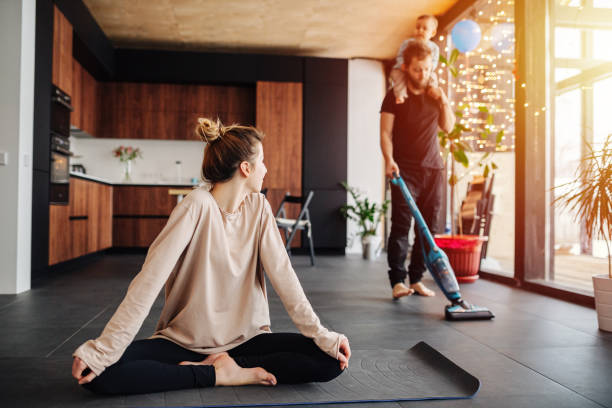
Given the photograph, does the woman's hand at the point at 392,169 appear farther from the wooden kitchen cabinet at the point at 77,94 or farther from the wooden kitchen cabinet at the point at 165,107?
the wooden kitchen cabinet at the point at 165,107

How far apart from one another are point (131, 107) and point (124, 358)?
607 centimetres

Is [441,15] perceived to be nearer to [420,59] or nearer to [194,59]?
[420,59]

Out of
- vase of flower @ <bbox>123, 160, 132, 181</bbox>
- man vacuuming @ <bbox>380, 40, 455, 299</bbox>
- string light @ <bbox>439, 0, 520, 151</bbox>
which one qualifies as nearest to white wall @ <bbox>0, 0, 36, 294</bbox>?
man vacuuming @ <bbox>380, 40, 455, 299</bbox>

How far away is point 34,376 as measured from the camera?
1643 millimetres

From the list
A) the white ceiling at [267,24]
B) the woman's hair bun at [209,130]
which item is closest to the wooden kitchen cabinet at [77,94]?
the white ceiling at [267,24]

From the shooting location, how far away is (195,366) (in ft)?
4.91

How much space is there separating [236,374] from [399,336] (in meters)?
1.00

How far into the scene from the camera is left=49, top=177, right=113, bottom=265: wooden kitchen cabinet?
4340 millimetres

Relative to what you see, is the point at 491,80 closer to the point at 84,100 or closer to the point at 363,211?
the point at 363,211

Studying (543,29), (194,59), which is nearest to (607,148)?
(543,29)

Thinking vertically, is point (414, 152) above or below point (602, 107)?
below

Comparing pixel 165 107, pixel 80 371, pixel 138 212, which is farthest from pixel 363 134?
pixel 80 371

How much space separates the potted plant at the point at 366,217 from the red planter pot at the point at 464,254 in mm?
2337

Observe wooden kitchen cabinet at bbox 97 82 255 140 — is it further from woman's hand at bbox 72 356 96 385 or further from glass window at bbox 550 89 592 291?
woman's hand at bbox 72 356 96 385
